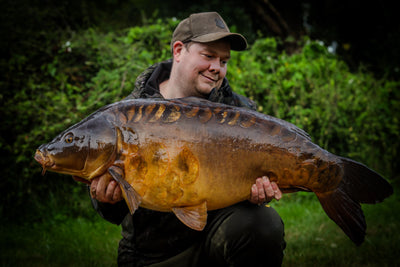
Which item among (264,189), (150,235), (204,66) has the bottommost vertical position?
(150,235)

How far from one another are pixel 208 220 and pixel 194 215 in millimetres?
594

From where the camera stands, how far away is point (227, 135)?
169 cm

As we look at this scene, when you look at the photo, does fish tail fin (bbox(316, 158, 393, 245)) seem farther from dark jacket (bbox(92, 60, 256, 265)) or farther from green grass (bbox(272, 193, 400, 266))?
green grass (bbox(272, 193, 400, 266))

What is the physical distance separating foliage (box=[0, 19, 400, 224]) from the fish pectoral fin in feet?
7.72

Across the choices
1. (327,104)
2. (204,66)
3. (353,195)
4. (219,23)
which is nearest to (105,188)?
(204,66)

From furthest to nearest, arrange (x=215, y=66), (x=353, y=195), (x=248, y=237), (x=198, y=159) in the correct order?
1. (x=215, y=66)
2. (x=248, y=237)
3. (x=353, y=195)
4. (x=198, y=159)

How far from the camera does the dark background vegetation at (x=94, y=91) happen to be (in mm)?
3799

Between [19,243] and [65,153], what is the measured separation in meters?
2.24

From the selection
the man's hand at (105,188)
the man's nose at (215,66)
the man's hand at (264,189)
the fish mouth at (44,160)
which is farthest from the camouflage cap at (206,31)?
the fish mouth at (44,160)

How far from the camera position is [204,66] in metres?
2.33

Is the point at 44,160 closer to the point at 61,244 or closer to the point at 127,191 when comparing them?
the point at 127,191

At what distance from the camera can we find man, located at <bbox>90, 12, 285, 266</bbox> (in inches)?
79.6

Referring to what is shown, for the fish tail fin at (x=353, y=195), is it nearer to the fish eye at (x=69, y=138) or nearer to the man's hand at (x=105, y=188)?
the man's hand at (x=105, y=188)

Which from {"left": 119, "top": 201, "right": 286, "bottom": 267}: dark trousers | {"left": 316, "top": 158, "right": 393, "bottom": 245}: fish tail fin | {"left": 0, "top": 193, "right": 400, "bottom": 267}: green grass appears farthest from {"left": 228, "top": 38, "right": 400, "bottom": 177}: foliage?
{"left": 316, "top": 158, "right": 393, "bottom": 245}: fish tail fin
